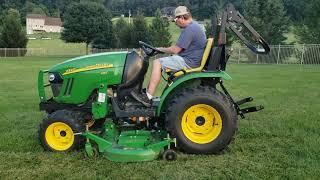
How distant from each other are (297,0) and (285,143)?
64.1m

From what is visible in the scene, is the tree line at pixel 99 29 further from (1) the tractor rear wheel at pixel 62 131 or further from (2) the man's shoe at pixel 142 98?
(1) the tractor rear wheel at pixel 62 131

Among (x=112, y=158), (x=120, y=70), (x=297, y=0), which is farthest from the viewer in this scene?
(x=297, y=0)

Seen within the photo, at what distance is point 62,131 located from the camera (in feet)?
20.9

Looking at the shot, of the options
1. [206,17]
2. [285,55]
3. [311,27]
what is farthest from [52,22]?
[285,55]

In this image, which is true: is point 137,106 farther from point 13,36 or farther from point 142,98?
point 13,36

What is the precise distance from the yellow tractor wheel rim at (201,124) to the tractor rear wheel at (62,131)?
139 centimetres

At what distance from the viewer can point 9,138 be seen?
7.31m

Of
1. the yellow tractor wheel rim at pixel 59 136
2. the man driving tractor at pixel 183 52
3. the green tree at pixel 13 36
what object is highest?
the man driving tractor at pixel 183 52

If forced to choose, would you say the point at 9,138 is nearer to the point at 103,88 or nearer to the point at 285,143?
the point at 103,88

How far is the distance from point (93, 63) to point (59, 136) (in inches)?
42.2

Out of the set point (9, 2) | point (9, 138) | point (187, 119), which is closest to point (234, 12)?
point (187, 119)

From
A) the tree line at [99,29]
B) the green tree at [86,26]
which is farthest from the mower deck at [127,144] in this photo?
the green tree at [86,26]

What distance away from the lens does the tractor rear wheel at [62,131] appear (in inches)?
248

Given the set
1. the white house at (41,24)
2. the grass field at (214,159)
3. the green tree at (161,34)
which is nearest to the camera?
the grass field at (214,159)
